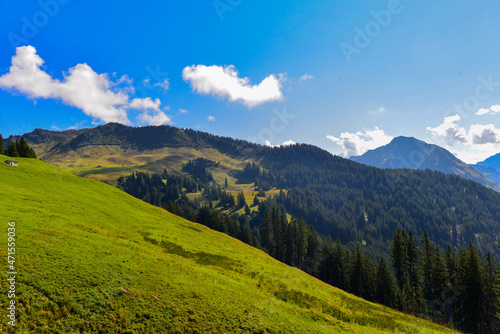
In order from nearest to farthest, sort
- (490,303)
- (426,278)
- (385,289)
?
(490,303) → (426,278) → (385,289)

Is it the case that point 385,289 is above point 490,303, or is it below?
below

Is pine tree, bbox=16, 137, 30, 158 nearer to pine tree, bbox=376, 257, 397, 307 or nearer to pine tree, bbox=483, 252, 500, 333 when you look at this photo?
pine tree, bbox=376, 257, 397, 307

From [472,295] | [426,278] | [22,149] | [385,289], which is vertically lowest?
[385,289]

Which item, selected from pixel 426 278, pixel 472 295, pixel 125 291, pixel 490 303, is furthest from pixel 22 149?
pixel 490 303

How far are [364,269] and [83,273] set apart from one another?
86.1 m

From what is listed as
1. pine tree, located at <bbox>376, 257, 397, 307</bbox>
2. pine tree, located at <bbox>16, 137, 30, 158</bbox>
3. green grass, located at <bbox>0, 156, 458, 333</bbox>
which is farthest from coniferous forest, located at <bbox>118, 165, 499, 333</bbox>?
pine tree, located at <bbox>16, 137, 30, 158</bbox>

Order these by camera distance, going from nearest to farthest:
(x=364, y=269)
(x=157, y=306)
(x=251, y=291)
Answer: (x=157, y=306), (x=251, y=291), (x=364, y=269)

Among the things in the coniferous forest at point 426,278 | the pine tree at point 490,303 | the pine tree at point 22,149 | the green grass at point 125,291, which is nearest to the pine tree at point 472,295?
the coniferous forest at point 426,278

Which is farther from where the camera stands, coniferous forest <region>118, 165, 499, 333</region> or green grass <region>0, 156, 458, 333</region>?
coniferous forest <region>118, 165, 499, 333</region>

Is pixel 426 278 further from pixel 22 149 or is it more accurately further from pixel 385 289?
pixel 22 149

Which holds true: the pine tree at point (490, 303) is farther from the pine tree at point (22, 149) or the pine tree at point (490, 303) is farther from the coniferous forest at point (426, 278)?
the pine tree at point (22, 149)

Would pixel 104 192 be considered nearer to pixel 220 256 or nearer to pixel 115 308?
pixel 220 256

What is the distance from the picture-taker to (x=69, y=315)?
12422 mm

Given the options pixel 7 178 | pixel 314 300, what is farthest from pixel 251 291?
pixel 7 178
